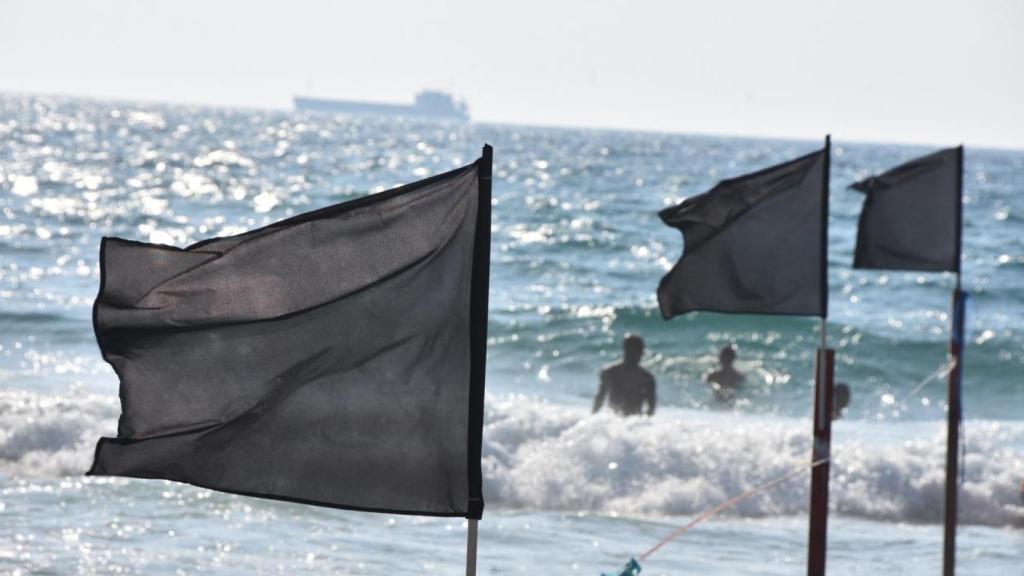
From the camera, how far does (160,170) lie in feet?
167

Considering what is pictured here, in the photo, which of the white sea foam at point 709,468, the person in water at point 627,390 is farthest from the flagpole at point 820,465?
the person in water at point 627,390

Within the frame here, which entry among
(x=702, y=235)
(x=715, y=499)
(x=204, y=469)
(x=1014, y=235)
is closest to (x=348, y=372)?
(x=204, y=469)

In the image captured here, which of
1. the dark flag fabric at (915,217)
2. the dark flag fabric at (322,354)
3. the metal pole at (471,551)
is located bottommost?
the metal pole at (471,551)

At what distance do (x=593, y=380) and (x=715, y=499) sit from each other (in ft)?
27.6

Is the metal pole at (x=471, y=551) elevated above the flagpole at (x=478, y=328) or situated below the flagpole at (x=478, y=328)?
below

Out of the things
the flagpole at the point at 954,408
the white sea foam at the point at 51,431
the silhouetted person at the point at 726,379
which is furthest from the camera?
the silhouetted person at the point at 726,379

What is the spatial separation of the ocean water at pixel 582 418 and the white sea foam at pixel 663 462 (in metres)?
0.03

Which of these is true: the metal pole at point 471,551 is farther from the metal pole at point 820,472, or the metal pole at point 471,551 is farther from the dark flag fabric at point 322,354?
the metal pole at point 820,472

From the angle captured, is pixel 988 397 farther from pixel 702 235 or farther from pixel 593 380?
pixel 702 235

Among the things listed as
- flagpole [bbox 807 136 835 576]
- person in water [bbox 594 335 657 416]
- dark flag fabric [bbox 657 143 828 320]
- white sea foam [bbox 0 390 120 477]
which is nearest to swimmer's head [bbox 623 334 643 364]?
person in water [bbox 594 335 657 416]

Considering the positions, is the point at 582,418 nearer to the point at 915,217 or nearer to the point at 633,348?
the point at 633,348

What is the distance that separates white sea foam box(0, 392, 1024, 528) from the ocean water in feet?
0.10

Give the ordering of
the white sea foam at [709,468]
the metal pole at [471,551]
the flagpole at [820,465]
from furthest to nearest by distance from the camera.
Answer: the white sea foam at [709,468]
the flagpole at [820,465]
the metal pole at [471,551]

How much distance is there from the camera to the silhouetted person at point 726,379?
19.3 metres
